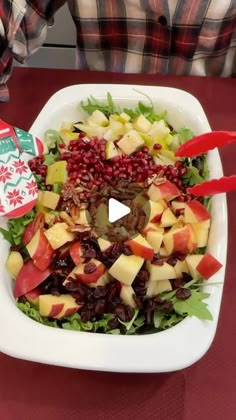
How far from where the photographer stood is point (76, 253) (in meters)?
0.73

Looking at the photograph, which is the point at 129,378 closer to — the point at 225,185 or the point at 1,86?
the point at 225,185

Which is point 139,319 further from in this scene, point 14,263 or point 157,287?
point 14,263

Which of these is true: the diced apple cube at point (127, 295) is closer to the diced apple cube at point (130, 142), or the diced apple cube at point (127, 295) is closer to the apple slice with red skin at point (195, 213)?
the apple slice with red skin at point (195, 213)

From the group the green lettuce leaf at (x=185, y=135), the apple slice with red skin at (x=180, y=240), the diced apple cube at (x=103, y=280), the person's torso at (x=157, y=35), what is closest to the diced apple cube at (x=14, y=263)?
the diced apple cube at (x=103, y=280)

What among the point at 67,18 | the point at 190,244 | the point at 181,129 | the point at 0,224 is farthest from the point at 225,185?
the point at 67,18

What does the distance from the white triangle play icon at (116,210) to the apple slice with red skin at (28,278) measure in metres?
0.12

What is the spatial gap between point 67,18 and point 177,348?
3.28ft

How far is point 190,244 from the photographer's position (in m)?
0.73

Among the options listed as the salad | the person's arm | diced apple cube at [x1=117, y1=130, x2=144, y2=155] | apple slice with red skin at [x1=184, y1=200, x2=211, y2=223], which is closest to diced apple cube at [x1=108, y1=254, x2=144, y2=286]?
the salad

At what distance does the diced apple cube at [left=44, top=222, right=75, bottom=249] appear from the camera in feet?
2.41

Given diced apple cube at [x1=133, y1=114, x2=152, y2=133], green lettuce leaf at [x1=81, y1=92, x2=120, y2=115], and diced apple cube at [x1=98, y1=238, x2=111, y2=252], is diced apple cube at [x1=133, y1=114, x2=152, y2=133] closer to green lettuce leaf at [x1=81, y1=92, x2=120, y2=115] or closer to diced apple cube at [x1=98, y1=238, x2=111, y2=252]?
green lettuce leaf at [x1=81, y1=92, x2=120, y2=115]

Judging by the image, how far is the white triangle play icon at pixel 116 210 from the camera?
2.51ft

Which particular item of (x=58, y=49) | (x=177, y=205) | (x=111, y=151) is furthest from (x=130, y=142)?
(x=58, y=49)
